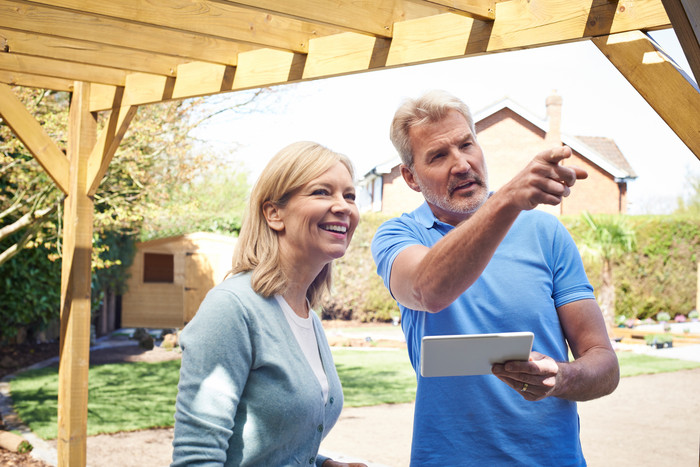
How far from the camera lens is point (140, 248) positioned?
15.4 metres

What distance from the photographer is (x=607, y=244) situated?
14.1 metres

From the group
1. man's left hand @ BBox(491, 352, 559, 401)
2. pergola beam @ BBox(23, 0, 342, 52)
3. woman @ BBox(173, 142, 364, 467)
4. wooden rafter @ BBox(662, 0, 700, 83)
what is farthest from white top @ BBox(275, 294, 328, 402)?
pergola beam @ BBox(23, 0, 342, 52)

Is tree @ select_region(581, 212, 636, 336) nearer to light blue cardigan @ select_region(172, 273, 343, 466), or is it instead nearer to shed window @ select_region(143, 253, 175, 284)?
shed window @ select_region(143, 253, 175, 284)

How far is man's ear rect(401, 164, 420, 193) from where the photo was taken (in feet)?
6.95

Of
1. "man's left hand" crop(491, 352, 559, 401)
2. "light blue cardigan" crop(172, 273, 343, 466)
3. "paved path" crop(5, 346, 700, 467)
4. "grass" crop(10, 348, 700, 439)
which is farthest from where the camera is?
"grass" crop(10, 348, 700, 439)

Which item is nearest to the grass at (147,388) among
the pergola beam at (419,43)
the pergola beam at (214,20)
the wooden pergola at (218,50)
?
the wooden pergola at (218,50)

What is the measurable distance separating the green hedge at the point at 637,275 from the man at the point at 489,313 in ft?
45.5

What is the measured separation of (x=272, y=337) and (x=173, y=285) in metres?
14.4

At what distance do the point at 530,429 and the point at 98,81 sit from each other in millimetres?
3777

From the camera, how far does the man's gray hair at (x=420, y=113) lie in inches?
77.7

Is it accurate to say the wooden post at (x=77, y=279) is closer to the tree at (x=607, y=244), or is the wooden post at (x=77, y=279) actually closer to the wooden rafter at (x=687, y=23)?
the wooden rafter at (x=687, y=23)

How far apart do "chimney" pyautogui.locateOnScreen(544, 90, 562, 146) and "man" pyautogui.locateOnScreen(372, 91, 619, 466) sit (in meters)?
23.4

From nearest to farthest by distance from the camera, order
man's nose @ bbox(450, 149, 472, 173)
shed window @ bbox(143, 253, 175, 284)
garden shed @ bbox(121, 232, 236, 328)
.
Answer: man's nose @ bbox(450, 149, 472, 173) < garden shed @ bbox(121, 232, 236, 328) < shed window @ bbox(143, 253, 175, 284)

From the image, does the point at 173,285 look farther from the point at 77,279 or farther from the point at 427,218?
the point at 427,218
